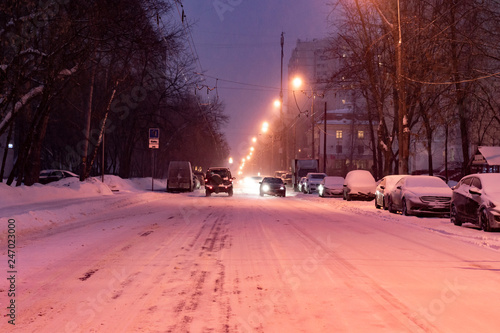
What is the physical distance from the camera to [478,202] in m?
16.0

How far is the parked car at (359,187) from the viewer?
33.5m

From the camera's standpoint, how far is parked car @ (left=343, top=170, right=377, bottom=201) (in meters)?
33.5

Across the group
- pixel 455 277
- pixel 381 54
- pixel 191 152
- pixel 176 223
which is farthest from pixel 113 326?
pixel 191 152

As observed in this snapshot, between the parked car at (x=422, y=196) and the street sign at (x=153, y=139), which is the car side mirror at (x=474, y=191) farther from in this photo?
the street sign at (x=153, y=139)

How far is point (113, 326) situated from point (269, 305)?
72.5 inches

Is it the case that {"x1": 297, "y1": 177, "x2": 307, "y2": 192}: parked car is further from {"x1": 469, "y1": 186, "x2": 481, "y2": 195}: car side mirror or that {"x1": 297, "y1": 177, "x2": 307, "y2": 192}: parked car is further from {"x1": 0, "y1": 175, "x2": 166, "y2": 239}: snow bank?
{"x1": 469, "y1": 186, "x2": 481, "y2": 195}: car side mirror

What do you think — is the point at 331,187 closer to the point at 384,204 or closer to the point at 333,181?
the point at 333,181

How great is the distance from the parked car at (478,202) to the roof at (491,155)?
19.5 meters

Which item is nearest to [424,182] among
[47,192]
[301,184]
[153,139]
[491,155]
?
[47,192]

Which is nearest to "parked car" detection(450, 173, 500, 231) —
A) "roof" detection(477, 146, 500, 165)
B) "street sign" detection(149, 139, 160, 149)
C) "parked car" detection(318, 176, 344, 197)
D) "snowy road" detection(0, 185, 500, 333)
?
"snowy road" detection(0, 185, 500, 333)

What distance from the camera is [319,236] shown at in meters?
13.7

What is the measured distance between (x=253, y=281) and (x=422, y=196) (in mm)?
14075

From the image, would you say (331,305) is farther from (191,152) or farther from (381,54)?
(191,152)

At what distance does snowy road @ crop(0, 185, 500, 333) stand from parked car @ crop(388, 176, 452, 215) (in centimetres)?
574
